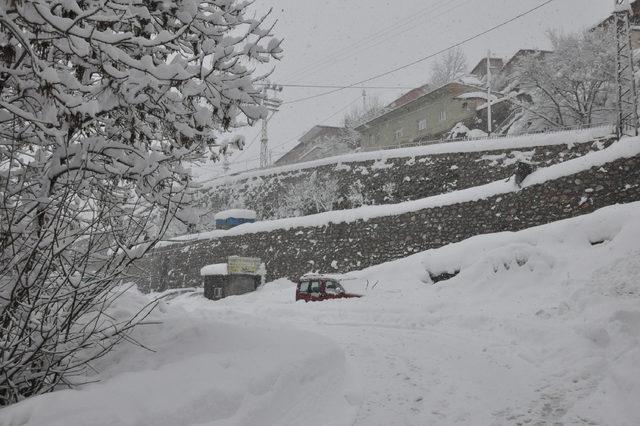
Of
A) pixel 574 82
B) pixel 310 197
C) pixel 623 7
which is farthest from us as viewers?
pixel 310 197

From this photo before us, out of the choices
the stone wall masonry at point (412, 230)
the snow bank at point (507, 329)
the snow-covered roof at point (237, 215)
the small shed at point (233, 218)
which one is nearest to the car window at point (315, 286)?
the snow bank at point (507, 329)

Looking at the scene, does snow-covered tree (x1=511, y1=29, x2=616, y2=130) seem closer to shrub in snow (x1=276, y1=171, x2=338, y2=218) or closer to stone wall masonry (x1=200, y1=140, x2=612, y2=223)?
stone wall masonry (x1=200, y1=140, x2=612, y2=223)

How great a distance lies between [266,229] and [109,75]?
796 inches

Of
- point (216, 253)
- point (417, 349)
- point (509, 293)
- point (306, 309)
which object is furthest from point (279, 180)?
point (417, 349)

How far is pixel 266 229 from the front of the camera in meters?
23.3

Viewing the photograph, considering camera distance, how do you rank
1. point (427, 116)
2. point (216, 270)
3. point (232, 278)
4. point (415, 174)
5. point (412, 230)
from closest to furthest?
point (412, 230)
point (232, 278)
point (216, 270)
point (415, 174)
point (427, 116)

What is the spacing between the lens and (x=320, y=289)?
44.1 ft

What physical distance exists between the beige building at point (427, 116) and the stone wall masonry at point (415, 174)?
28.8ft

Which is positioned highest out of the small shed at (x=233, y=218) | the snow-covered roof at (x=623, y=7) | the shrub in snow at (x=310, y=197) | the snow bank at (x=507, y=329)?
the snow-covered roof at (x=623, y=7)

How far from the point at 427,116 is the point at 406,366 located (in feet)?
116

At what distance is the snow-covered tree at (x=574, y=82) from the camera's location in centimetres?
2559

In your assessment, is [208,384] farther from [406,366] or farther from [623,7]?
[623,7]

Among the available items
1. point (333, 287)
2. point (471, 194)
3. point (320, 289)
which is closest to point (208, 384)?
point (320, 289)

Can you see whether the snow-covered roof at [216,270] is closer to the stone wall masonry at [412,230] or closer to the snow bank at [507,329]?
the stone wall masonry at [412,230]
